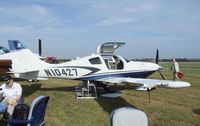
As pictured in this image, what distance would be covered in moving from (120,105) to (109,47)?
389 cm

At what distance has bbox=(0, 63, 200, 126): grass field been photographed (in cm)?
969

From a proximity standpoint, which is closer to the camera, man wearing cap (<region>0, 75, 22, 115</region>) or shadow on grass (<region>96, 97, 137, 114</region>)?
man wearing cap (<region>0, 75, 22, 115</region>)

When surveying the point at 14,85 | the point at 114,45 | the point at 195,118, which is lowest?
the point at 195,118

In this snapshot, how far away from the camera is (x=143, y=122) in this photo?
17.4ft

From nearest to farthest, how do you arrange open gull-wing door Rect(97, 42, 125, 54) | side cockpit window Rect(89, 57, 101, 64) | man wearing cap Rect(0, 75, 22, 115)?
→ 1. man wearing cap Rect(0, 75, 22, 115)
2. side cockpit window Rect(89, 57, 101, 64)
3. open gull-wing door Rect(97, 42, 125, 54)

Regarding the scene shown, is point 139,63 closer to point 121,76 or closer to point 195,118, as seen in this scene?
point 121,76

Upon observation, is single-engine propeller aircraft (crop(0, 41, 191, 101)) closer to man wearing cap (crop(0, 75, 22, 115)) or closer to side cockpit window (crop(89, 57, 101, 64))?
side cockpit window (crop(89, 57, 101, 64))

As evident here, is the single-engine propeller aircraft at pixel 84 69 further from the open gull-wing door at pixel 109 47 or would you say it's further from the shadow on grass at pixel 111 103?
the shadow on grass at pixel 111 103

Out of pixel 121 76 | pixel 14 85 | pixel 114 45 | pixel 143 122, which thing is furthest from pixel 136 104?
pixel 143 122

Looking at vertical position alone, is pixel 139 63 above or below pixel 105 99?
above

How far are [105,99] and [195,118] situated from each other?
425 centimetres

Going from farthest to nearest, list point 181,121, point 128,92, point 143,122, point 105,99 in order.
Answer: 1. point 128,92
2. point 105,99
3. point 181,121
4. point 143,122

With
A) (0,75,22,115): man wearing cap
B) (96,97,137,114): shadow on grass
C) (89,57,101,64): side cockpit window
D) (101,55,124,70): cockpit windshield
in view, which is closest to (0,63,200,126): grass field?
(96,97,137,114): shadow on grass

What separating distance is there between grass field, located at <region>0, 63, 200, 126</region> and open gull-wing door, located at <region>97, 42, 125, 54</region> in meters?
2.19
